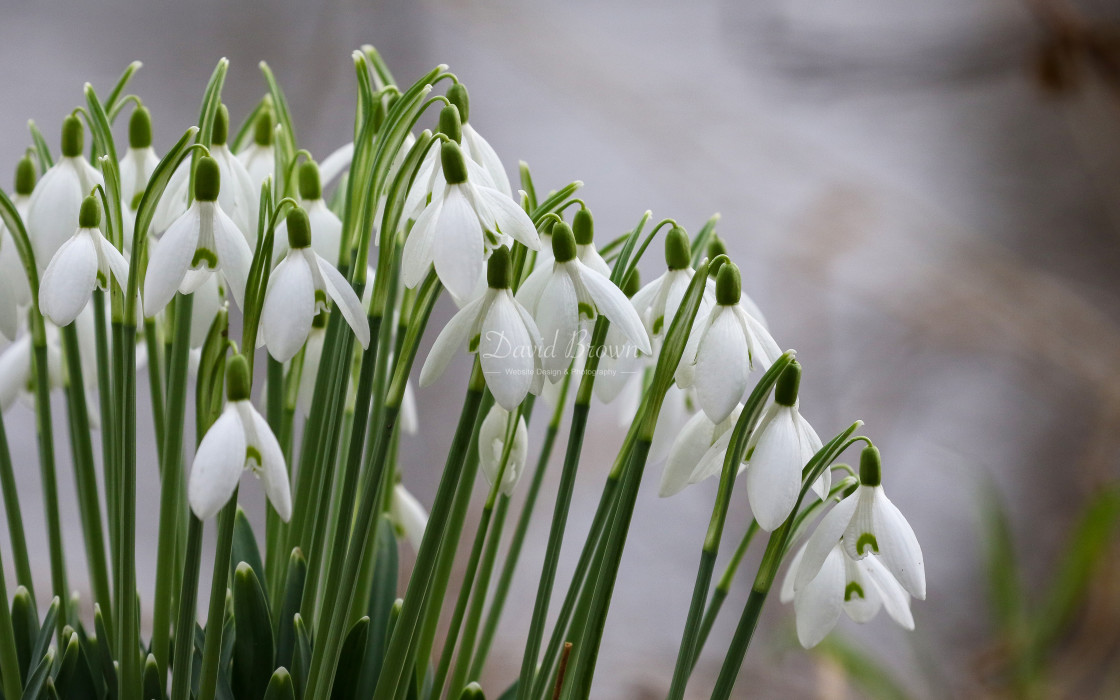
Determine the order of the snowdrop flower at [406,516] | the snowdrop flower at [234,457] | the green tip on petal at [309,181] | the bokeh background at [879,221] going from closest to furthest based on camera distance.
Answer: the snowdrop flower at [234,457] → the green tip on petal at [309,181] → the snowdrop flower at [406,516] → the bokeh background at [879,221]

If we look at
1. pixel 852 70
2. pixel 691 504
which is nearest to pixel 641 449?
pixel 691 504

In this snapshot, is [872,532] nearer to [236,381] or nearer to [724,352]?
[724,352]

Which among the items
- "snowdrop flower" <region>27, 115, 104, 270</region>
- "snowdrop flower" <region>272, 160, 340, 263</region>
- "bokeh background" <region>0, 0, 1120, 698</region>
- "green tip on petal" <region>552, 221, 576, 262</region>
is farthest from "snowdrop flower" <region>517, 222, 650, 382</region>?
"bokeh background" <region>0, 0, 1120, 698</region>

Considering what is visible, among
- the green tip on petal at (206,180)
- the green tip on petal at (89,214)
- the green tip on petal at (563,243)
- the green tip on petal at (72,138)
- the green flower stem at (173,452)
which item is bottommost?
the green flower stem at (173,452)

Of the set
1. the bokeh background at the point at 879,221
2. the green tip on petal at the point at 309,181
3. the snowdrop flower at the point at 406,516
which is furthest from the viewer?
the bokeh background at the point at 879,221

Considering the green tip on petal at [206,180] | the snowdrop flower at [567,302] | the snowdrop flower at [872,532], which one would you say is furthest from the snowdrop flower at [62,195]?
the snowdrop flower at [872,532]

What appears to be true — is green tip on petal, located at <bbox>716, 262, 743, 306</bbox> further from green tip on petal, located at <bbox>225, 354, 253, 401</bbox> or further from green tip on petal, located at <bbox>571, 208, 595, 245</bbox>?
green tip on petal, located at <bbox>225, 354, 253, 401</bbox>

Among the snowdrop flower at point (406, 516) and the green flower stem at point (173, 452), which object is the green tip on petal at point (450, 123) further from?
the snowdrop flower at point (406, 516)
